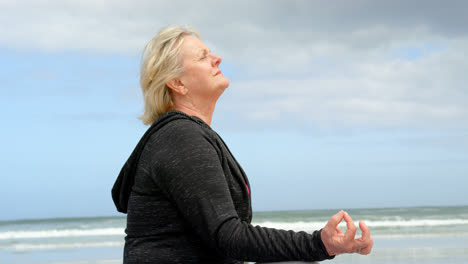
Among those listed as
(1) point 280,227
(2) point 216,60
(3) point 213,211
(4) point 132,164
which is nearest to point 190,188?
(3) point 213,211

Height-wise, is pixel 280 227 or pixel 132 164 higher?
pixel 132 164

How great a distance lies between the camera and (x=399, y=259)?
6.28 m

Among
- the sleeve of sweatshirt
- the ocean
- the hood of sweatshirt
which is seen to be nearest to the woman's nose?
the hood of sweatshirt

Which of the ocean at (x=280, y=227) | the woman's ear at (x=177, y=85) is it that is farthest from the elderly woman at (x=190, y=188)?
the ocean at (x=280, y=227)

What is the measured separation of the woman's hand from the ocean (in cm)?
456

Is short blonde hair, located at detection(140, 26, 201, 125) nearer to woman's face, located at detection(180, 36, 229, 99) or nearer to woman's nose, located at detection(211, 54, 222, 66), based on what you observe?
woman's face, located at detection(180, 36, 229, 99)

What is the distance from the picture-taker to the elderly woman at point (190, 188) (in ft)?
5.35

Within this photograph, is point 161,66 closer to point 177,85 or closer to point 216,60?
point 177,85

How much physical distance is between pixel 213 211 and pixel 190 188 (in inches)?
3.9

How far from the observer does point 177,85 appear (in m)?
2.00

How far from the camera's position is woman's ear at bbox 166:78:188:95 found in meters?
1.99

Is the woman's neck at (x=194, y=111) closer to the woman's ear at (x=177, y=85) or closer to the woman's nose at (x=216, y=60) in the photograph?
the woman's ear at (x=177, y=85)

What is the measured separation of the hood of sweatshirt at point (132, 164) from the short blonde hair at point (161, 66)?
191 mm

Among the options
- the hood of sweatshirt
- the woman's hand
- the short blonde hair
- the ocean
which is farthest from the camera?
the ocean
